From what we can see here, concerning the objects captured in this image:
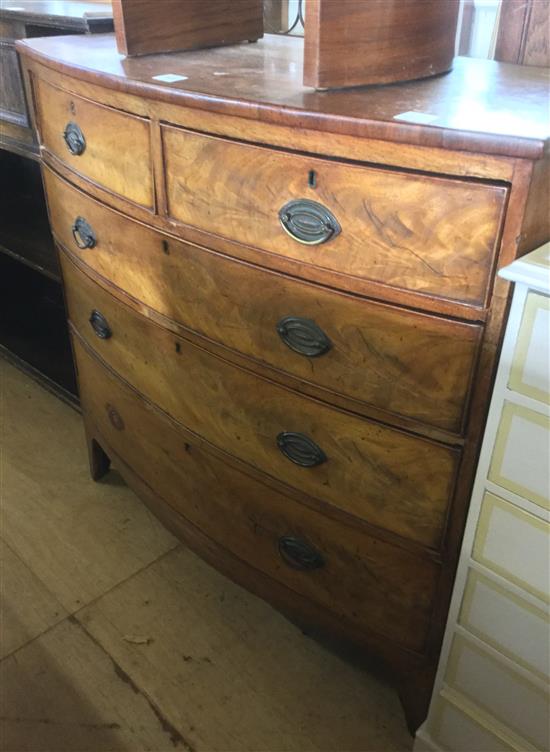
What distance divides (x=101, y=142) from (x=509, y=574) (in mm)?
900

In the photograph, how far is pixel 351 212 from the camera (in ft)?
2.65

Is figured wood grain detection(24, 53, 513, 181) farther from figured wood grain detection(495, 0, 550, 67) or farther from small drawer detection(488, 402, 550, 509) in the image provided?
figured wood grain detection(495, 0, 550, 67)

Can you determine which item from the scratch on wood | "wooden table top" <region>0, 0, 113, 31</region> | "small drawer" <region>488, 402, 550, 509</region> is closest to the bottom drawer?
"small drawer" <region>488, 402, 550, 509</region>

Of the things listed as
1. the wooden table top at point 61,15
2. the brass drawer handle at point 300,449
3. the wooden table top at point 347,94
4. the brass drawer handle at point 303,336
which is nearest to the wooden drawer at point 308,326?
the brass drawer handle at point 303,336

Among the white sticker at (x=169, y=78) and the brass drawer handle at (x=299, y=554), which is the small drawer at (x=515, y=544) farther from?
the white sticker at (x=169, y=78)

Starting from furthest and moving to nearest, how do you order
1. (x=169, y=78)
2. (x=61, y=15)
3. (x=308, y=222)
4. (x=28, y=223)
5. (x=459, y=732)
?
(x=28, y=223)
(x=61, y=15)
(x=459, y=732)
(x=169, y=78)
(x=308, y=222)

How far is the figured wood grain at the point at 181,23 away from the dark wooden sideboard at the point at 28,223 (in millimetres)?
349

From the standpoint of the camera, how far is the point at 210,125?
0.90m

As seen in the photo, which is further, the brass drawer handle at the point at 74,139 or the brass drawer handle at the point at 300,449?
the brass drawer handle at the point at 74,139

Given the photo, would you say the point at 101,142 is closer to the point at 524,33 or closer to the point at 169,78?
the point at 169,78

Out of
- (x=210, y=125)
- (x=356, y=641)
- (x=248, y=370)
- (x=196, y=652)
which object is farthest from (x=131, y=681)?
(x=210, y=125)

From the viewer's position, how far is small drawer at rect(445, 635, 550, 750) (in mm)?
960

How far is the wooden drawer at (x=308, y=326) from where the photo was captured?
0.83 meters

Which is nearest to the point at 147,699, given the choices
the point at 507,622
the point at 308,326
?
the point at 507,622
